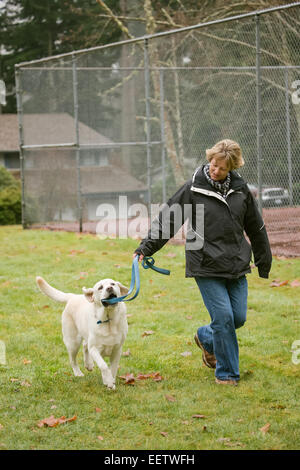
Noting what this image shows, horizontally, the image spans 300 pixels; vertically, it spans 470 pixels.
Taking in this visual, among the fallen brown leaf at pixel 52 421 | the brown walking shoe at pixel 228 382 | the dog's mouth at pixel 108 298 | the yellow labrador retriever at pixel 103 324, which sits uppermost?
the dog's mouth at pixel 108 298

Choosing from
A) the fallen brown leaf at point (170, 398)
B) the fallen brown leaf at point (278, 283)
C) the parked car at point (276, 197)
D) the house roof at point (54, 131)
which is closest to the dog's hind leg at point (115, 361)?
the fallen brown leaf at point (170, 398)

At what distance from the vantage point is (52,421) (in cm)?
461

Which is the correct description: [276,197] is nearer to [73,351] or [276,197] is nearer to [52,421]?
[73,351]

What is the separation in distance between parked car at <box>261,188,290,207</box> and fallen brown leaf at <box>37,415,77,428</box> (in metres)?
7.15

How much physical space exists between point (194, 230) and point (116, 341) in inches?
43.2

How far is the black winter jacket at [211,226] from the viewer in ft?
17.3

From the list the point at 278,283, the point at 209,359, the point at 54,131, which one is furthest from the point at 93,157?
the point at 209,359

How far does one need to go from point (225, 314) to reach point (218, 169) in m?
1.13

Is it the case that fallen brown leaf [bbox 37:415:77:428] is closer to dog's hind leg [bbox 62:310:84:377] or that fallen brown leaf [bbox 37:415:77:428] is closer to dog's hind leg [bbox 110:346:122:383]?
dog's hind leg [bbox 110:346:122:383]

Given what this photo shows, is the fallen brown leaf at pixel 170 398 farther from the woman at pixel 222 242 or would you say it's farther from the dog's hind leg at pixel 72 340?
the dog's hind leg at pixel 72 340

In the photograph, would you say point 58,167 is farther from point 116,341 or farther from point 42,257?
point 116,341

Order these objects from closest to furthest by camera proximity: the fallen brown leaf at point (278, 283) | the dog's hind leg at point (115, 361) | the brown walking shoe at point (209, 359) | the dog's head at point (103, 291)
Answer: the dog's head at point (103, 291) < the dog's hind leg at point (115, 361) < the brown walking shoe at point (209, 359) < the fallen brown leaf at point (278, 283)

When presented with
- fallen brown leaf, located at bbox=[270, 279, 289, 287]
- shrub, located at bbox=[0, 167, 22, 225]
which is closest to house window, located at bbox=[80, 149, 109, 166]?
shrub, located at bbox=[0, 167, 22, 225]

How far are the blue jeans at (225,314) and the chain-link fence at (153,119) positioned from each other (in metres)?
5.16
